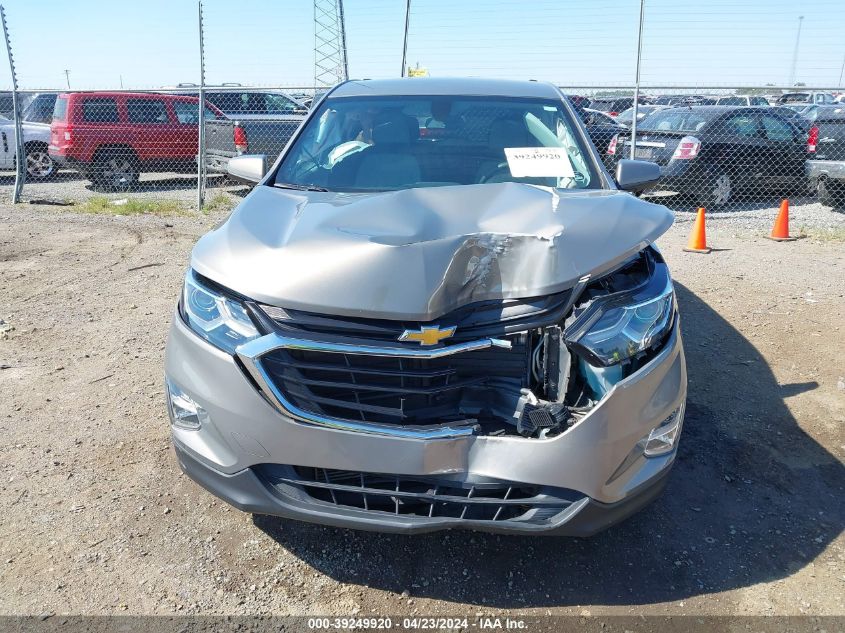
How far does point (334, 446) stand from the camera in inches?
85.9

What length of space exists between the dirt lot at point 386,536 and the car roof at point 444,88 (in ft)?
6.71

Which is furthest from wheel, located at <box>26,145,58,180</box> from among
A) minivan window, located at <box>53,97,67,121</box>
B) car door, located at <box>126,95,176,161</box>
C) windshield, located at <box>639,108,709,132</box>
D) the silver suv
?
the silver suv

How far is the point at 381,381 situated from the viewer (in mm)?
2217

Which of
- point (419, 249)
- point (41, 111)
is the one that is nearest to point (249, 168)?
point (419, 249)

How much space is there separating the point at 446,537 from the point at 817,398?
2.60m

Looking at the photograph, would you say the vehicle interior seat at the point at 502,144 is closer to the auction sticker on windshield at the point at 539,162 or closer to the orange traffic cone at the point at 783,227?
the auction sticker on windshield at the point at 539,162

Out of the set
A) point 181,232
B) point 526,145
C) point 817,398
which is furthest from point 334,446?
point 181,232

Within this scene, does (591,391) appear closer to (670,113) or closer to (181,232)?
(181,232)

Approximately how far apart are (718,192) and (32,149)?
12702 mm

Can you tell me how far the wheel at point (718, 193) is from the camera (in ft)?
33.9

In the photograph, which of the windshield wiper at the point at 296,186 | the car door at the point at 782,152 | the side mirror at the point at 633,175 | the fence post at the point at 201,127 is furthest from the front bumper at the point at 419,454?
the car door at the point at 782,152

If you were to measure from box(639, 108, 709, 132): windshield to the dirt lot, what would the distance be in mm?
6163

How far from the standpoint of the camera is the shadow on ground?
8.29 feet

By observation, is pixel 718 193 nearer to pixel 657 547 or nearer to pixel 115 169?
pixel 657 547
